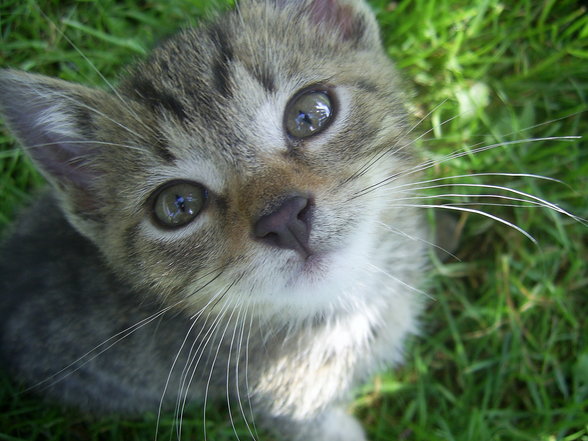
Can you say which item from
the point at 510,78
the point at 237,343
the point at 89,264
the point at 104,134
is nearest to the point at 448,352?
the point at 237,343

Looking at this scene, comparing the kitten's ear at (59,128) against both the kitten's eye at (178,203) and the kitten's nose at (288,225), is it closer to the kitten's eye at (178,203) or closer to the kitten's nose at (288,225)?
the kitten's eye at (178,203)

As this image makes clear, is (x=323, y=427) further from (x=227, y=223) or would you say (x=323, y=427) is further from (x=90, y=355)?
(x=227, y=223)

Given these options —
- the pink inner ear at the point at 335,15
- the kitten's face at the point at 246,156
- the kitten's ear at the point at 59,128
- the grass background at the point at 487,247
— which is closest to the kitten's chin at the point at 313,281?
the kitten's face at the point at 246,156

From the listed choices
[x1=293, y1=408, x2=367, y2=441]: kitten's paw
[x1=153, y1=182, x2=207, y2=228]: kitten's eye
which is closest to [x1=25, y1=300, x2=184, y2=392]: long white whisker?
[x1=153, y1=182, x2=207, y2=228]: kitten's eye

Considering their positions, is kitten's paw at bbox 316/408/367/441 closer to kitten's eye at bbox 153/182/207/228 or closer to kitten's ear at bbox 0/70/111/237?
kitten's eye at bbox 153/182/207/228

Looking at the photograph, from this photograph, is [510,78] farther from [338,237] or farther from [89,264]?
[89,264]

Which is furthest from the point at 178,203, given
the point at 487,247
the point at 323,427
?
the point at 487,247
